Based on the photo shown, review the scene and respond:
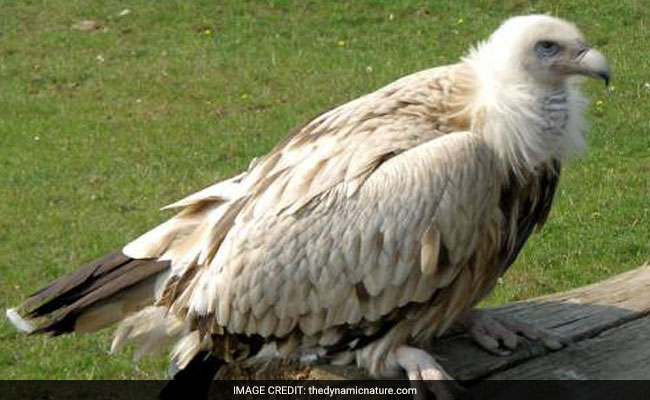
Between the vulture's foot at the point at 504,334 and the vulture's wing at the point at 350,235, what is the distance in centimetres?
16

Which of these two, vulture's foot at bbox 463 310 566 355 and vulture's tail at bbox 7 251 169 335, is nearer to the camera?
vulture's foot at bbox 463 310 566 355

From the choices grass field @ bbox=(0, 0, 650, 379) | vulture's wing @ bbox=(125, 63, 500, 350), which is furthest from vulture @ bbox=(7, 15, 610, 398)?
grass field @ bbox=(0, 0, 650, 379)

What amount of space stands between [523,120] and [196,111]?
9102mm

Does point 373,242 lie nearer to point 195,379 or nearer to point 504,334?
point 504,334

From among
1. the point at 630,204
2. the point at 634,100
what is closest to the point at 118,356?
the point at 630,204

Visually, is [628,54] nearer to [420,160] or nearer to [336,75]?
[336,75]

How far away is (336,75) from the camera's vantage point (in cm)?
1467

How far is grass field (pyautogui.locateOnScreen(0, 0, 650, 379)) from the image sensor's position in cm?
954

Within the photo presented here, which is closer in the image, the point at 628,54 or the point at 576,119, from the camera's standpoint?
the point at 576,119

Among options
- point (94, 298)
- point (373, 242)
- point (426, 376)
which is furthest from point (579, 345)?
point (94, 298)

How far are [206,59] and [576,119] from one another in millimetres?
10701

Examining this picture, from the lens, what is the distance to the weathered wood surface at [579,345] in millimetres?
4566

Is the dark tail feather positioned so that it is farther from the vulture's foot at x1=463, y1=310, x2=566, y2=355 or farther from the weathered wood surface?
the vulture's foot at x1=463, y1=310, x2=566, y2=355

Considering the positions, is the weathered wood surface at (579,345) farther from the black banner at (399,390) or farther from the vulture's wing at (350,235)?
the vulture's wing at (350,235)
